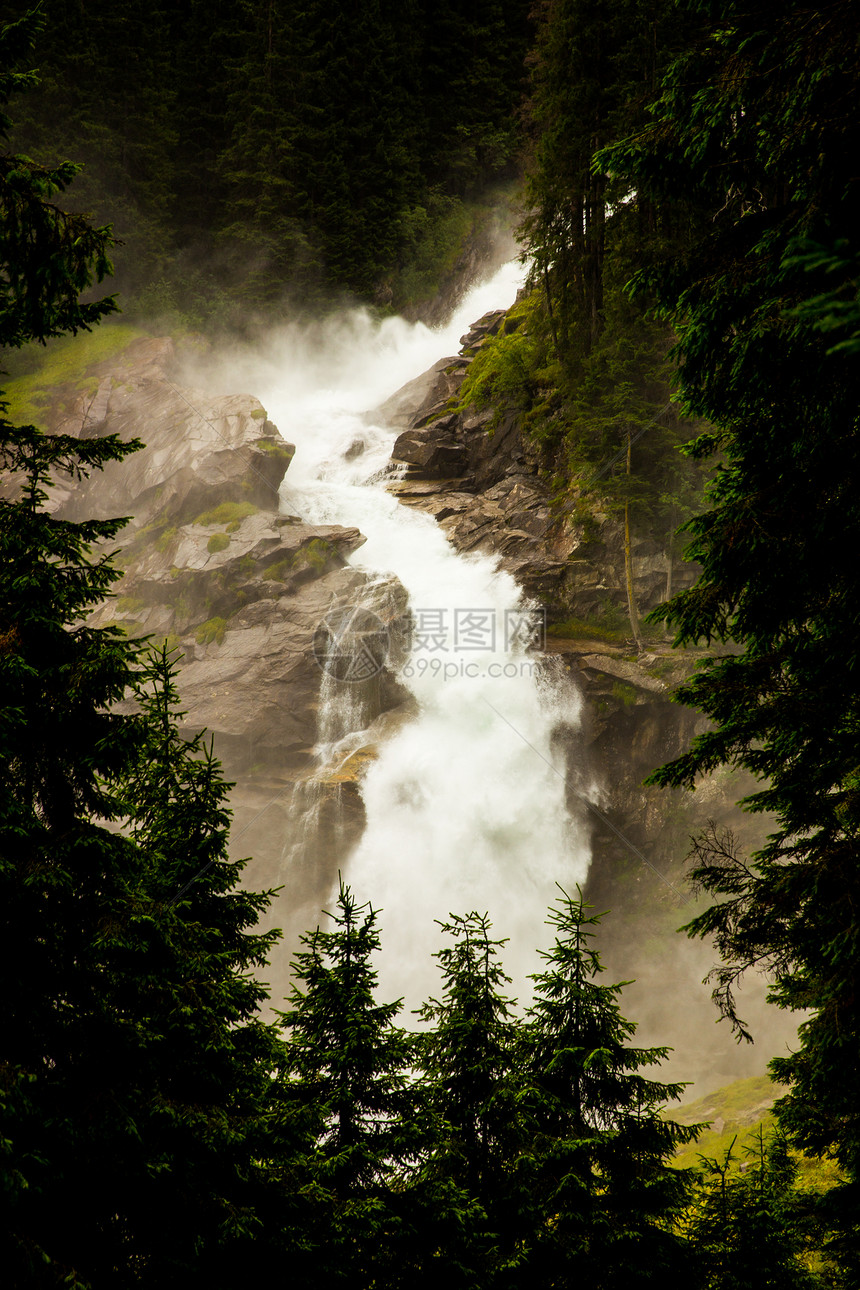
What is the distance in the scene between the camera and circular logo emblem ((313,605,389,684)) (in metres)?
20.3

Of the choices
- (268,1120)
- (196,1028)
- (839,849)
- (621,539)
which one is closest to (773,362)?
(839,849)

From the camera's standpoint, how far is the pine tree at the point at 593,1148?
4879 millimetres

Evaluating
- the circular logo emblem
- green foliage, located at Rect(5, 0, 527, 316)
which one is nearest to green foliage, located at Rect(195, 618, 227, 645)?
the circular logo emblem

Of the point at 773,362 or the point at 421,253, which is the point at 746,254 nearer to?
the point at 773,362

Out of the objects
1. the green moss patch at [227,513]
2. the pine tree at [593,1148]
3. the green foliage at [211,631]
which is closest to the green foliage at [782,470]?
the pine tree at [593,1148]

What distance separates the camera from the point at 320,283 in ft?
121

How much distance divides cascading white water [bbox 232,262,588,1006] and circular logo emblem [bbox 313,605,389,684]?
1.65 ft

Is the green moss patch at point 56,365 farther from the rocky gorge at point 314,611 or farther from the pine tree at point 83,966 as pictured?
the pine tree at point 83,966

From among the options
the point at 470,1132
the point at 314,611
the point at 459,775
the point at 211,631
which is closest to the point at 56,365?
the point at 211,631

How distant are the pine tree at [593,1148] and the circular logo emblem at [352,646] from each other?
49.1 ft

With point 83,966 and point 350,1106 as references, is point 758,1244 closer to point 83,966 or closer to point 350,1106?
point 350,1106

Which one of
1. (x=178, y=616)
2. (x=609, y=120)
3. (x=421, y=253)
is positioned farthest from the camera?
(x=421, y=253)

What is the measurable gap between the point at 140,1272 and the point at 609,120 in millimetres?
23932

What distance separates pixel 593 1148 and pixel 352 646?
16.2 metres
